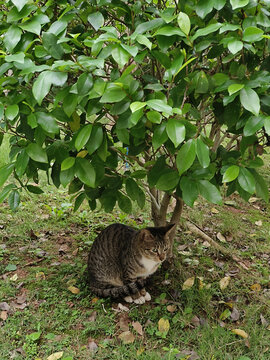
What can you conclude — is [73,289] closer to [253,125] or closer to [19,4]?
[253,125]

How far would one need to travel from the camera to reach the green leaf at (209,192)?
1856mm

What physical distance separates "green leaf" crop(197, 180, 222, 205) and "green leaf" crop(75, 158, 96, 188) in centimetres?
52

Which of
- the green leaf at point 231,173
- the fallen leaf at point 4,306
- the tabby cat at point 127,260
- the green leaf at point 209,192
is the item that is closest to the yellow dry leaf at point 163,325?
the tabby cat at point 127,260

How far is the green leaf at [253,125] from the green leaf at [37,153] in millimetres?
919

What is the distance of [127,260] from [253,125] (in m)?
1.58

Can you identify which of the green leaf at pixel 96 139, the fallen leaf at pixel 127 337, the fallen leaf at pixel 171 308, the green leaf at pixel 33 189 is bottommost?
the fallen leaf at pixel 171 308

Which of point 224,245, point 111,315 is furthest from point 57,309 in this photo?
point 224,245

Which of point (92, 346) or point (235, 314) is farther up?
point (92, 346)

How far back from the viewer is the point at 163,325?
105 inches

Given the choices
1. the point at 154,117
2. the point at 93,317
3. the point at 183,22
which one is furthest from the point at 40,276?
the point at 183,22

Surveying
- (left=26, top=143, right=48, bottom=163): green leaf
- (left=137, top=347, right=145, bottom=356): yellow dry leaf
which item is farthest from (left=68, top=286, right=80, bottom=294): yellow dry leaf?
(left=26, top=143, right=48, bottom=163): green leaf

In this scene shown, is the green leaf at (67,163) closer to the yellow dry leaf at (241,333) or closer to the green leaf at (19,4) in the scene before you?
the green leaf at (19,4)

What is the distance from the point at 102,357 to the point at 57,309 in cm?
53

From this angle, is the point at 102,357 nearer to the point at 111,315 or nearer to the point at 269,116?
the point at 111,315
